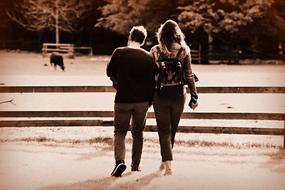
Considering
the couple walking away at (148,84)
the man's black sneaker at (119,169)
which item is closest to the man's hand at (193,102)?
the couple walking away at (148,84)

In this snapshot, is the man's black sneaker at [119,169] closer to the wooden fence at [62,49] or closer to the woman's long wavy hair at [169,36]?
the woman's long wavy hair at [169,36]

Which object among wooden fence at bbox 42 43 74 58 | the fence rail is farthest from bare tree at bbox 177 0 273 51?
the fence rail

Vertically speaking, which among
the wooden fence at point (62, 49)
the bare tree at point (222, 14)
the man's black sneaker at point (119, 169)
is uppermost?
the bare tree at point (222, 14)

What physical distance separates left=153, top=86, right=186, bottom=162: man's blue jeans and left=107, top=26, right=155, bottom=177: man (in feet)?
0.40

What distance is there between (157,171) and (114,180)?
0.60 meters

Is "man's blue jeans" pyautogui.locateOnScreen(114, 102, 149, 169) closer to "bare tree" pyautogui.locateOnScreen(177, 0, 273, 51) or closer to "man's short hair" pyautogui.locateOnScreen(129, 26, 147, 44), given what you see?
"man's short hair" pyautogui.locateOnScreen(129, 26, 147, 44)

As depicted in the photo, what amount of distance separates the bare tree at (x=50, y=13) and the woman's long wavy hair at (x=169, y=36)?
107 feet

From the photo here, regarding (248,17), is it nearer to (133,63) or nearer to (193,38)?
(193,38)

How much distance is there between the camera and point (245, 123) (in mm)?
9156

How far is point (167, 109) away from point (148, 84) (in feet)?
1.13

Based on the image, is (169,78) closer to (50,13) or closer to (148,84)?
(148,84)

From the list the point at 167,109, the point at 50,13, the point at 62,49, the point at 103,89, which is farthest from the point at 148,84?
the point at 50,13

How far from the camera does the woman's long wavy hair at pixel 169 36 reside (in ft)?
16.8

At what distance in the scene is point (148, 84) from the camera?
5.07 metres
